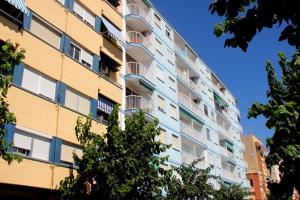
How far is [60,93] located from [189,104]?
2046 cm

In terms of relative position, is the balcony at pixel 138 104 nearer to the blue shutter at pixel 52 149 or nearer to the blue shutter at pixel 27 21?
the blue shutter at pixel 52 149

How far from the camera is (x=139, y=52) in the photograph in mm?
29859

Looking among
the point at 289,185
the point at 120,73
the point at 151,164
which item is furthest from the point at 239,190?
the point at 289,185

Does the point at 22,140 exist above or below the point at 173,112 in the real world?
below

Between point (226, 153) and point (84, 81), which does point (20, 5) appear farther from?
point (226, 153)

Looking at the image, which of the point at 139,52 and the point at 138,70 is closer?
the point at 138,70

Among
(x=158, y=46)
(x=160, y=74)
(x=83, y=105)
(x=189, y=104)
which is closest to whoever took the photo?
(x=83, y=105)

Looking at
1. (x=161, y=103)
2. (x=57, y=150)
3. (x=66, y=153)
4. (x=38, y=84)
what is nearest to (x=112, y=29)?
(x=161, y=103)

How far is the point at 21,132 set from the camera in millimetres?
16250

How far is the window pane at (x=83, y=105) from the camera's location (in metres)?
20.6

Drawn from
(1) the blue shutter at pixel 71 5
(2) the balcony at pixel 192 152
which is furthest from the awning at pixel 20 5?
(2) the balcony at pixel 192 152

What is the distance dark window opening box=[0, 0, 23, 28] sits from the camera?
16933 millimetres

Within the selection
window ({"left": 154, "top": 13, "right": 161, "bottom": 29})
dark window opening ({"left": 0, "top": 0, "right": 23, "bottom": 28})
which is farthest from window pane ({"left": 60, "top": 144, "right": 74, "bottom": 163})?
window ({"left": 154, "top": 13, "right": 161, "bottom": 29})

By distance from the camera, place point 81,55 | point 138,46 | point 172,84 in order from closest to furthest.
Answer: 1. point 81,55
2. point 138,46
3. point 172,84
